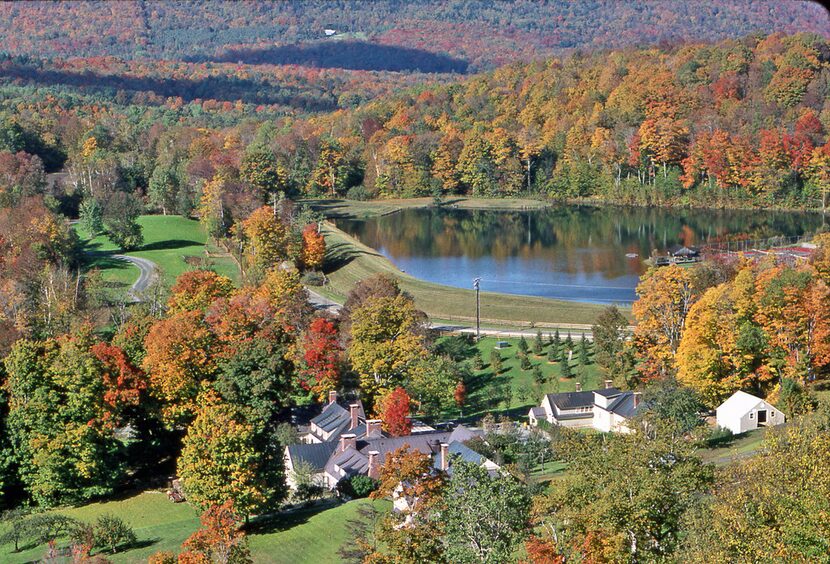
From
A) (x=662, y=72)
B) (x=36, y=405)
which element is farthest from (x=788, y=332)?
(x=662, y=72)

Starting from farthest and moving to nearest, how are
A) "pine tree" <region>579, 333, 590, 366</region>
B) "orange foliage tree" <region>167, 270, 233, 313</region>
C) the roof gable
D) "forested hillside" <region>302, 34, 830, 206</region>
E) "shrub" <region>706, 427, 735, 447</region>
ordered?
"forested hillside" <region>302, 34, 830, 206</region> < "orange foliage tree" <region>167, 270, 233, 313</region> < "pine tree" <region>579, 333, 590, 366</region> < the roof gable < "shrub" <region>706, 427, 735, 447</region>

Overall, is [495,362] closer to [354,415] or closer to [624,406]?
[624,406]

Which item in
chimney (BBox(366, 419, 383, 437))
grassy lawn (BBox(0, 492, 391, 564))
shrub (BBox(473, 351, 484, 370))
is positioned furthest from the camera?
shrub (BBox(473, 351, 484, 370))

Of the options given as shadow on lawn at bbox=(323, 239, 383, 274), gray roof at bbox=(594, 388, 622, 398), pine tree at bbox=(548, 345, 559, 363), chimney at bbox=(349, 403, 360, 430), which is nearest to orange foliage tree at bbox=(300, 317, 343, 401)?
chimney at bbox=(349, 403, 360, 430)

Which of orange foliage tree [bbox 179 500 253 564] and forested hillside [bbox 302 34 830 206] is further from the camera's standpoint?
forested hillside [bbox 302 34 830 206]

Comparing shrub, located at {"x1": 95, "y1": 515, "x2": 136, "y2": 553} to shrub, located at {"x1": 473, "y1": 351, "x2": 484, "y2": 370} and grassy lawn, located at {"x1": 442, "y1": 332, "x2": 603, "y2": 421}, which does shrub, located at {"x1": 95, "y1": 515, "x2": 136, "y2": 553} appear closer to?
grassy lawn, located at {"x1": 442, "y1": 332, "x2": 603, "y2": 421}

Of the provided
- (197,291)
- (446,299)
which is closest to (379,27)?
(446,299)

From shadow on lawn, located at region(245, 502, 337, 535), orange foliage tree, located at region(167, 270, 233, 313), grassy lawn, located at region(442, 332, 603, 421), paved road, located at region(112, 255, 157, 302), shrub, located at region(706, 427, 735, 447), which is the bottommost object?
shadow on lawn, located at region(245, 502, 337, 535)

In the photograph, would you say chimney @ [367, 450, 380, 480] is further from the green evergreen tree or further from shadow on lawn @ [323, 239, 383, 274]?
the green evergreen tree

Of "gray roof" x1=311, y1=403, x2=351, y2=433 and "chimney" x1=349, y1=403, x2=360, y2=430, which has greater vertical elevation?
"chimney" x1=349, y1=403, x2=360, y2=430
